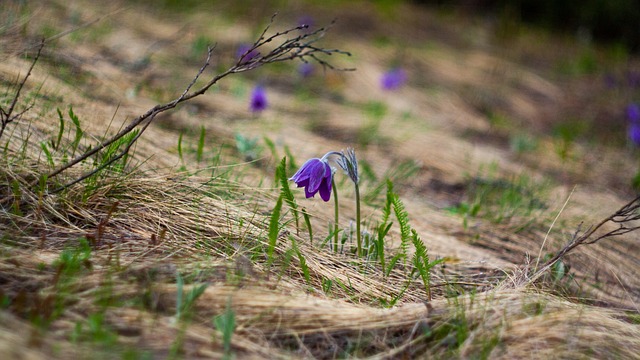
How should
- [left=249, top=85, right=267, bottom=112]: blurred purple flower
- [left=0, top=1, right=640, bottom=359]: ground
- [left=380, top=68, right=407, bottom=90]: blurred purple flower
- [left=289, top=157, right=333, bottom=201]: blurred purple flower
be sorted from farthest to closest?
[left=380, top=68, right=407, bottom=90]: blurred purple flower → [left=249, top=85, right=267, bottom=112]: blurred purple flower → [left=289, top=157, right=333, bottom=201]: blurred purple flower → [left=0, top=1, right=640, bottom=359]: ground

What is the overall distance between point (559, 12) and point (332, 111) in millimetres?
6186

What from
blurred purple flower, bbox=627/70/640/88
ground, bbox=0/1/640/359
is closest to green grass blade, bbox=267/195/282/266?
ground, bbox=0/1/640/359

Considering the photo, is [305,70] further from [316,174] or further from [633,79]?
[633,79]

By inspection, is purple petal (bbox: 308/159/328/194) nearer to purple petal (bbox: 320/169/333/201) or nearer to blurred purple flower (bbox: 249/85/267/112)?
purple petal (bbox: 320/169/333/201)

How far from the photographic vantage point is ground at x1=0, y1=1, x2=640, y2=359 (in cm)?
150

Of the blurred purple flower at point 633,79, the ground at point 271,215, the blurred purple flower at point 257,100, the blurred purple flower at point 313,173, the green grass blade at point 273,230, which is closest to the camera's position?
the ground at point 271,215

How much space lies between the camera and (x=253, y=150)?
304 centimetres

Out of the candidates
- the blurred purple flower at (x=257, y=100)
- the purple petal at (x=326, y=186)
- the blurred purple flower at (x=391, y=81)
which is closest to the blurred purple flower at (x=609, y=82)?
the blurred purple flower at (x=391, y=81)

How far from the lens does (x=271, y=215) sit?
1.96 m

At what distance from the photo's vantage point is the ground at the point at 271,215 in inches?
59.2

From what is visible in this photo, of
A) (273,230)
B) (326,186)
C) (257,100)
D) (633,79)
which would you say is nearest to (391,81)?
(257,100)

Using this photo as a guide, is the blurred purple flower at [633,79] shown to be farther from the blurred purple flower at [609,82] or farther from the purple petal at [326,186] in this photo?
the purple petal at [326,186]

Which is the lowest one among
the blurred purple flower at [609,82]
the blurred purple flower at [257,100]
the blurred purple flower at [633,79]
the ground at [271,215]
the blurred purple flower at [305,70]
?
the ground at [271,215]

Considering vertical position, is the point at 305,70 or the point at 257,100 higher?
the point at 305,70
